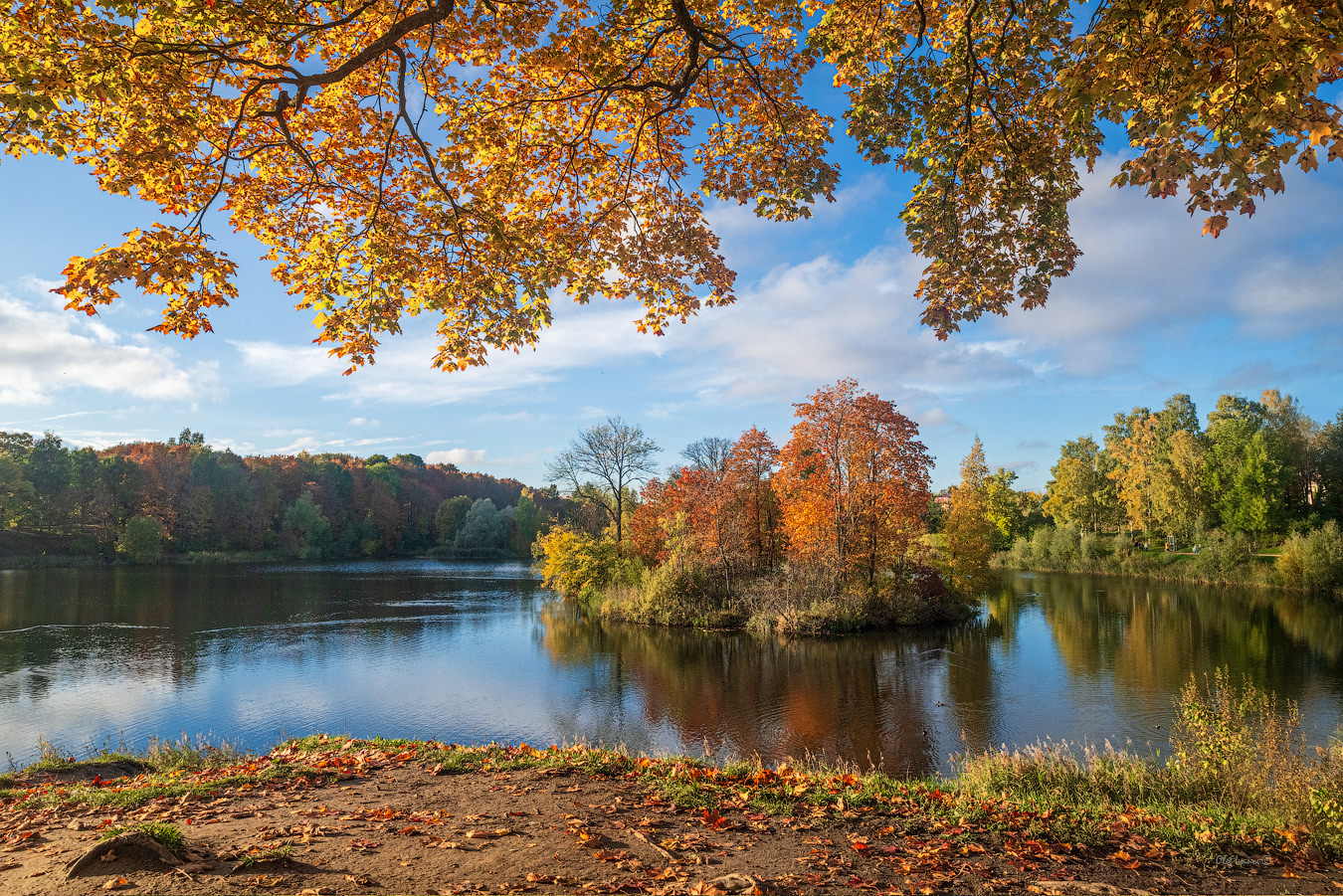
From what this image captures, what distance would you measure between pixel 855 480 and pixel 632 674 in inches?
457

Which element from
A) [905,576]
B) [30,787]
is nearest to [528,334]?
[30,787]

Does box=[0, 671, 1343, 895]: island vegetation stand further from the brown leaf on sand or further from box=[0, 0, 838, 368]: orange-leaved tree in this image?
box=[0, 0, 838, 368]: orange-leaved tree

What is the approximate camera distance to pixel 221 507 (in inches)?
2446

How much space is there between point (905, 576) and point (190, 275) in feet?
81.5

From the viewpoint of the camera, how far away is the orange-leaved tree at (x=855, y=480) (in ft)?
80.2

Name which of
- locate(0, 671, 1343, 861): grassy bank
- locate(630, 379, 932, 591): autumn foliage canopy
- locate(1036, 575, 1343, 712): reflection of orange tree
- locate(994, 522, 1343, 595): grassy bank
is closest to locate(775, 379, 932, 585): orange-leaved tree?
locate(630, 379, 932, 591): autumn foliage canopy

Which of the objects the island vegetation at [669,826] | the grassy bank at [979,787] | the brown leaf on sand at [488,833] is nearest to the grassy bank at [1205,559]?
the grassy bank at [979,787]

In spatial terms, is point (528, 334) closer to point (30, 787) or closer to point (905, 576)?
point (30, 787)

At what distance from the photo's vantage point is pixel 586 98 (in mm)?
6789

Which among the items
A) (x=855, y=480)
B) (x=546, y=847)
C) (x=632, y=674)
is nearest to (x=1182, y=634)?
(x=855, y=480)

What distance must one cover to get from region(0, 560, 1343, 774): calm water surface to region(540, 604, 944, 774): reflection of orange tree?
0.26 feet

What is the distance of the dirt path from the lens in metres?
3.73

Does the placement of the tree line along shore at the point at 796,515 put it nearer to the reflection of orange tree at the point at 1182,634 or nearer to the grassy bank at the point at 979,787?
the reflection of orange tree at the point at 1182,634

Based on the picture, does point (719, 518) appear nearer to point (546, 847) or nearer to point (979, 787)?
point (979, 787)
